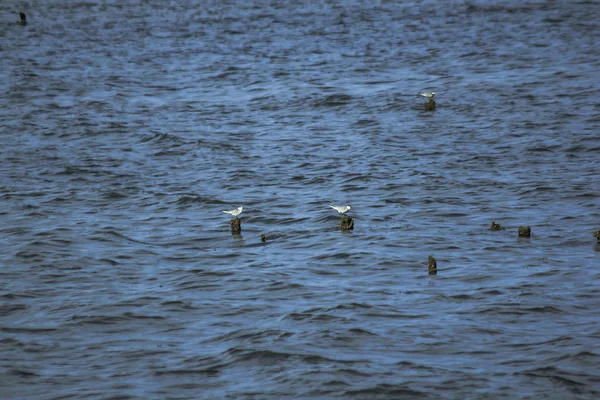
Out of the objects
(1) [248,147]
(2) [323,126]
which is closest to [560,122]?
(2) [323,126]

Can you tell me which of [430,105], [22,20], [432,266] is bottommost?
[432,266]

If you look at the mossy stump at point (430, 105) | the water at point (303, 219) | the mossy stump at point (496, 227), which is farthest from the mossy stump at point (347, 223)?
the mossy stump at point (430, 105)

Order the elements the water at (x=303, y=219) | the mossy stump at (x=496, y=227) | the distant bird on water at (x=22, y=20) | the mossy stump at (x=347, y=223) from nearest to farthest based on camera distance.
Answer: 1. the water at (x=303, y=219)
2. the mossy stump at (x=496, y=227)
3. the mossy stump at (x=347, y=223)
4. the distant bird on water at (x=22, y=20)

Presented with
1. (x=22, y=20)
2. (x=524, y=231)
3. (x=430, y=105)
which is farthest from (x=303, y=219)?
(x=22, y=20)

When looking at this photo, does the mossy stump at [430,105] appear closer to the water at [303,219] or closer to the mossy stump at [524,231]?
the water at [303,219]

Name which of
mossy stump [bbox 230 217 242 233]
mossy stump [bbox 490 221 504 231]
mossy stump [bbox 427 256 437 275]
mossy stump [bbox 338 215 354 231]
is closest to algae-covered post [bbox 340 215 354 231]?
mossy stump [bbox 338 215 354 231]

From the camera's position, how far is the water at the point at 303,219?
12031 mm

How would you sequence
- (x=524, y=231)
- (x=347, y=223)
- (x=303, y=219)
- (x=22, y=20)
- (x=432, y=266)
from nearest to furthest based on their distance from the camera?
(x=432, y=266) < (x=524, y=231) < (x=347, y=223) < (x=303, y=219) < (x=22, y=20)

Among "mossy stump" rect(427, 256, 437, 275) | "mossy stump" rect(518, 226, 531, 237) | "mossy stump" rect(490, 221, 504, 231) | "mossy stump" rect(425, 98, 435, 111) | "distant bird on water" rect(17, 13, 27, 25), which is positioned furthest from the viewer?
"distant bird on water" rect(17, 13, 27, 25)

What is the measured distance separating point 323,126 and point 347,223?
8.97m

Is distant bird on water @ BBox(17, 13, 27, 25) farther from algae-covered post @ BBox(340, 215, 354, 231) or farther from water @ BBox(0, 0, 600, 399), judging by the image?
algae-covered post @ BBox(340, 215, 354, 231)

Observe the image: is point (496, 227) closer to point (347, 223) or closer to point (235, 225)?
point (347, 223)

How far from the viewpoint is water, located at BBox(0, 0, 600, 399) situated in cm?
1203

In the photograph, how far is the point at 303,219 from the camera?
1839cm
